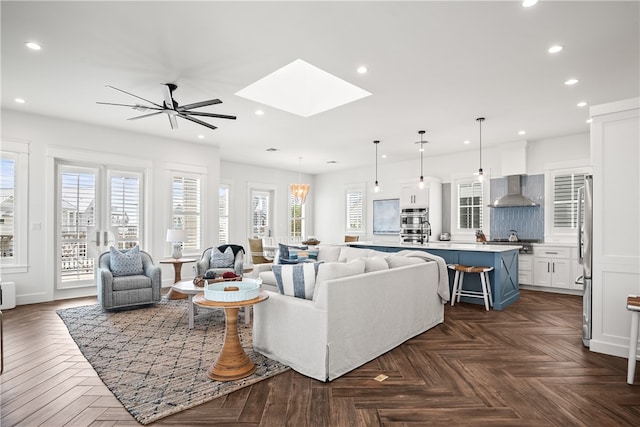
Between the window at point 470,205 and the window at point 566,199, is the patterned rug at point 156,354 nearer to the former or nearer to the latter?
the window at point 470,205

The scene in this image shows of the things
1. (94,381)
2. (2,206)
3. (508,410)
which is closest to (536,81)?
(508,410)

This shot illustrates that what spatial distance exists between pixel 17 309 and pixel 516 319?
6.84 meters

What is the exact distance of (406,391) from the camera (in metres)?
2.51

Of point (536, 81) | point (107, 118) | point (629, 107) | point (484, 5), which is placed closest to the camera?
point (484, 5)

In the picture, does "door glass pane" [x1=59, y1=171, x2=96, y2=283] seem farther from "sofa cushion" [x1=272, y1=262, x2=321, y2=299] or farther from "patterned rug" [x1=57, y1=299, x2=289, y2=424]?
"sofa cushion" [x1=272, y1=262, x2=321, y2=299]

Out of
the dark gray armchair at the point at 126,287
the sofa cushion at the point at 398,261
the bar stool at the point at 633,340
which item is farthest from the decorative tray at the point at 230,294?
the bar stool at the point at 633,340

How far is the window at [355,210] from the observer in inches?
382

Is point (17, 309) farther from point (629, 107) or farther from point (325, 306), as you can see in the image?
point (629, 107)

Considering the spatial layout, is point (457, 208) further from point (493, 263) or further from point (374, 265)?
point (374, 265)

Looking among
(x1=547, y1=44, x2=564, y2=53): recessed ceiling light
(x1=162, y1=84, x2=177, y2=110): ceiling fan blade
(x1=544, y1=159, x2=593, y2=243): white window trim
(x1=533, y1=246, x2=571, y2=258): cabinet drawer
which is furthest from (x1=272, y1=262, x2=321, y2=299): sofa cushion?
(x1=544, y1=159, x2=593, y2=243): white window trim

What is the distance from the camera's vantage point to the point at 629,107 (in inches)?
122

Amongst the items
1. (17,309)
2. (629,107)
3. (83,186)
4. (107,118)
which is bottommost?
(17,309)

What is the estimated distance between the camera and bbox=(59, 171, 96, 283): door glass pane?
5516 millimetres

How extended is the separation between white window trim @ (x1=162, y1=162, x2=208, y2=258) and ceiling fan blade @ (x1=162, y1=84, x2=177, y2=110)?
282 centimetres
